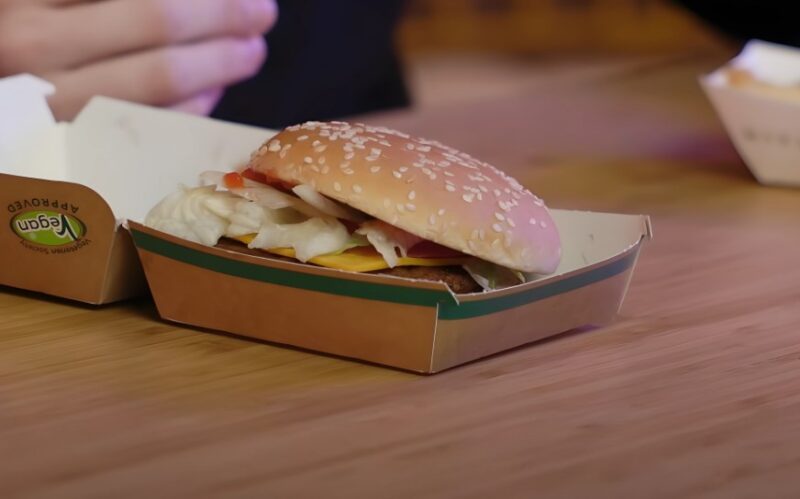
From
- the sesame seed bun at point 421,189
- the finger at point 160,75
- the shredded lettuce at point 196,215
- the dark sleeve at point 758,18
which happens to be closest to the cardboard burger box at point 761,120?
the dark sleeve at point 758,18

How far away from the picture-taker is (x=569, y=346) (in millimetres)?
1169

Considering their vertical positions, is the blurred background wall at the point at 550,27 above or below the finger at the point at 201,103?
below

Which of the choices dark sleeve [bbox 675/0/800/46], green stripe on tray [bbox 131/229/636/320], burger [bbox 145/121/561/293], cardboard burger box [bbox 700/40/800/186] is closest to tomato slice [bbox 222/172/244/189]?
burger [bbox 145/121/561/293]

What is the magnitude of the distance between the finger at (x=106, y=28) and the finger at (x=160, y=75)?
0.06ft

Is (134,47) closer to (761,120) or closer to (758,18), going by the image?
(761,120)

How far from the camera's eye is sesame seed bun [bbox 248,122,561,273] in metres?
1.10

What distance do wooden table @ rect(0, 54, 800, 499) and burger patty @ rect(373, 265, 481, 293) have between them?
0.26 feet

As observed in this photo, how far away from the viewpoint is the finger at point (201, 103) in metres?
1.98

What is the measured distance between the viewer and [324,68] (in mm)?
2480

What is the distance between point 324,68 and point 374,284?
5.00ft

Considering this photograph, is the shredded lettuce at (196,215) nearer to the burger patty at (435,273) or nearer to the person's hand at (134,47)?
the burger patty at (435,273)

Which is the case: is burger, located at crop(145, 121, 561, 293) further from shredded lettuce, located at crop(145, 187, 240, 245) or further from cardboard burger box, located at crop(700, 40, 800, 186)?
cardboard burger box, located at crop(700, 40, 800, 186)

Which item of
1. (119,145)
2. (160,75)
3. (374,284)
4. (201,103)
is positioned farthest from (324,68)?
(374,284)

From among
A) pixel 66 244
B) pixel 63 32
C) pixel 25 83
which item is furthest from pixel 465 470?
pixel 63 32
